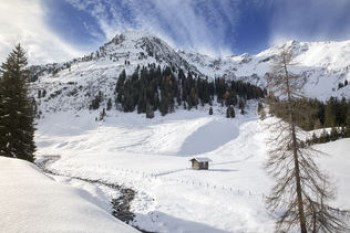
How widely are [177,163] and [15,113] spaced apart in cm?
3743

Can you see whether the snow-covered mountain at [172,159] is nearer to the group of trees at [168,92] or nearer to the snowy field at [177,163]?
the snowy field at [177,163]

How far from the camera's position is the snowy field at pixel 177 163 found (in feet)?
96.9

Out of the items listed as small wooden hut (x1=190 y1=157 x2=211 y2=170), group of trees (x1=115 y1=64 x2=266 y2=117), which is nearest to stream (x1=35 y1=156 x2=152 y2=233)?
small wooden hut (x1=190 y1=157 x2=211 y2=170)

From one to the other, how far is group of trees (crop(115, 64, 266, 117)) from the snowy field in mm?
9643

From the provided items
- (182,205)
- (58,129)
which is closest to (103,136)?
(58,129)

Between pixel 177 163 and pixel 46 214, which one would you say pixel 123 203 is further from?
pixel 46 214

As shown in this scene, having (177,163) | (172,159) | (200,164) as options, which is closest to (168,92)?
(172,159)

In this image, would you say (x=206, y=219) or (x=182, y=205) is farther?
(x=182, y=205)

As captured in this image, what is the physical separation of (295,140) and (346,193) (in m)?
25.1

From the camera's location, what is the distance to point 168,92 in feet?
450

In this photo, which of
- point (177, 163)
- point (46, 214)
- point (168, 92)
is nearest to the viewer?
point (46, 214)

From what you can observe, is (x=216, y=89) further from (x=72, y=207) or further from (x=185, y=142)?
(x=72, y=207)

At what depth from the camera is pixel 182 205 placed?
32.2 meters

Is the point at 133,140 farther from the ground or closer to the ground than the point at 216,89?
closer to the ground
